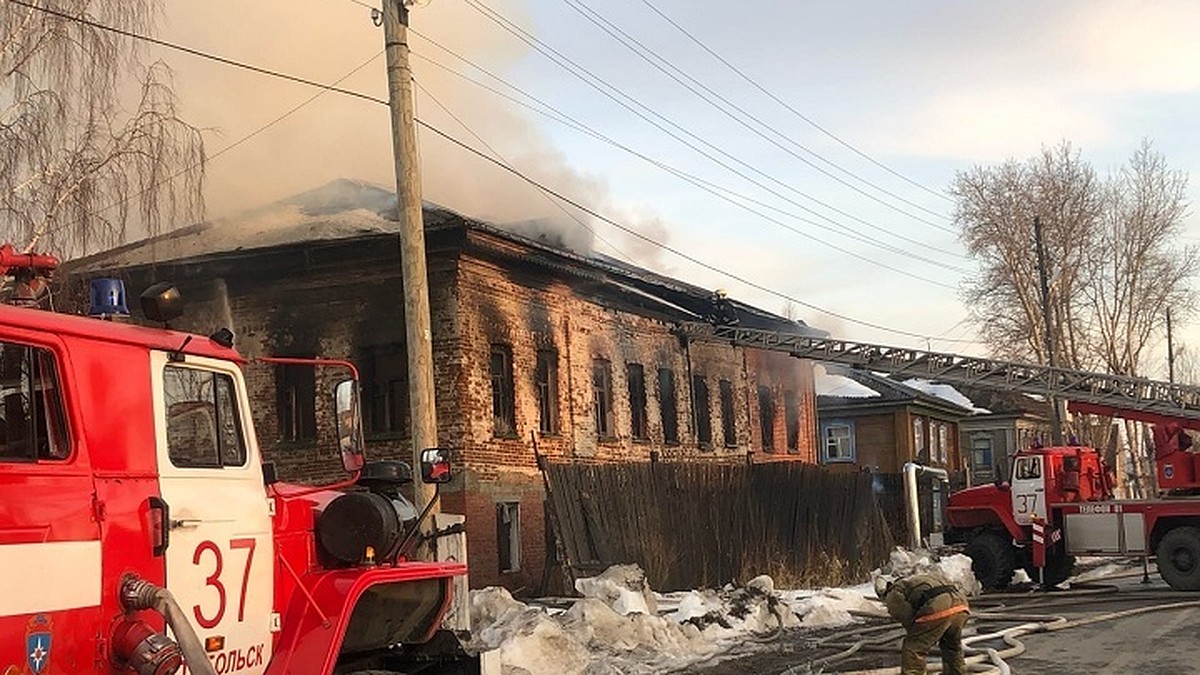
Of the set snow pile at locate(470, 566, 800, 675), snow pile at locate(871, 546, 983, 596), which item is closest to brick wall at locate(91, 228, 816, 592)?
snow pile at locate(470, 566, 800, 675)

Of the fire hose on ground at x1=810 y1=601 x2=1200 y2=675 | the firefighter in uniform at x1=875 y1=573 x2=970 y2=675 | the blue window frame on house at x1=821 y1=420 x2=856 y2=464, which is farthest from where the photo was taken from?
the blue window frame on house at x1=821 y1=420 x2=856 y2=464

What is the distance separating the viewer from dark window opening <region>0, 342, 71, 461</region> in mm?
4148

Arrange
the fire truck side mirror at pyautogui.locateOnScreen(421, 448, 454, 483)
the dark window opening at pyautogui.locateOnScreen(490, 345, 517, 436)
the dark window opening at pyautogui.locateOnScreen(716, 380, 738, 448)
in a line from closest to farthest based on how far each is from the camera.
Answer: the fire truck side mirror at pyautogui.locateOnScreen(421, 448, 454, 483) < the dark window opening at pyautogui.locateOnScreen(490, 345, 517, 436) < the dark window opening at pyautogui.locateOnScreen(716, 380, 738, 448)

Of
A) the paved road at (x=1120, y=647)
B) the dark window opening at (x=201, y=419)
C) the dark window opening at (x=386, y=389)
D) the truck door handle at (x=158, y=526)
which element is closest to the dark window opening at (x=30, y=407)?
the truck door handle at (x=158, y=526)

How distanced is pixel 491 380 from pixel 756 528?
17.3 ft

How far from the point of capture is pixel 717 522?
19.4m

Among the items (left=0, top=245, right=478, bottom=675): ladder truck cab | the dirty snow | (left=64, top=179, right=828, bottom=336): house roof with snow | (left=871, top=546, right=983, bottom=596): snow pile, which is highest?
(left=64, top=179, right=828, bottom=336): house roof with snow

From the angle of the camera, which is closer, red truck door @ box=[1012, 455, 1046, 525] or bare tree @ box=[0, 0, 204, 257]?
bare tree @ box=[0, 0, 204, 257]

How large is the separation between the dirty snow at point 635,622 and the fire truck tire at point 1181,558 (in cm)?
537

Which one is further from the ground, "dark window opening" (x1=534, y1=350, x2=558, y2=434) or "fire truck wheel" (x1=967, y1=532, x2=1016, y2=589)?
"dark window opening" (x1=534, y1=350, x2=558, y2=434)

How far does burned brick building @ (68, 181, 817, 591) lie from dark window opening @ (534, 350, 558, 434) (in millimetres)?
25

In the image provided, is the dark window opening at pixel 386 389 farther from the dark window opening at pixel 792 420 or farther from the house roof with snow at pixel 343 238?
the dark window opening at pixel 792 420

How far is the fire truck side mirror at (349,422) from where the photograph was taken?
17.1ft

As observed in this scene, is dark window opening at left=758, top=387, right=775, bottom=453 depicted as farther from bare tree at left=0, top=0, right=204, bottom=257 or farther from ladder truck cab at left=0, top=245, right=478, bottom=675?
ladder truck cab at left=0, top=245, right=478, bottom=675
